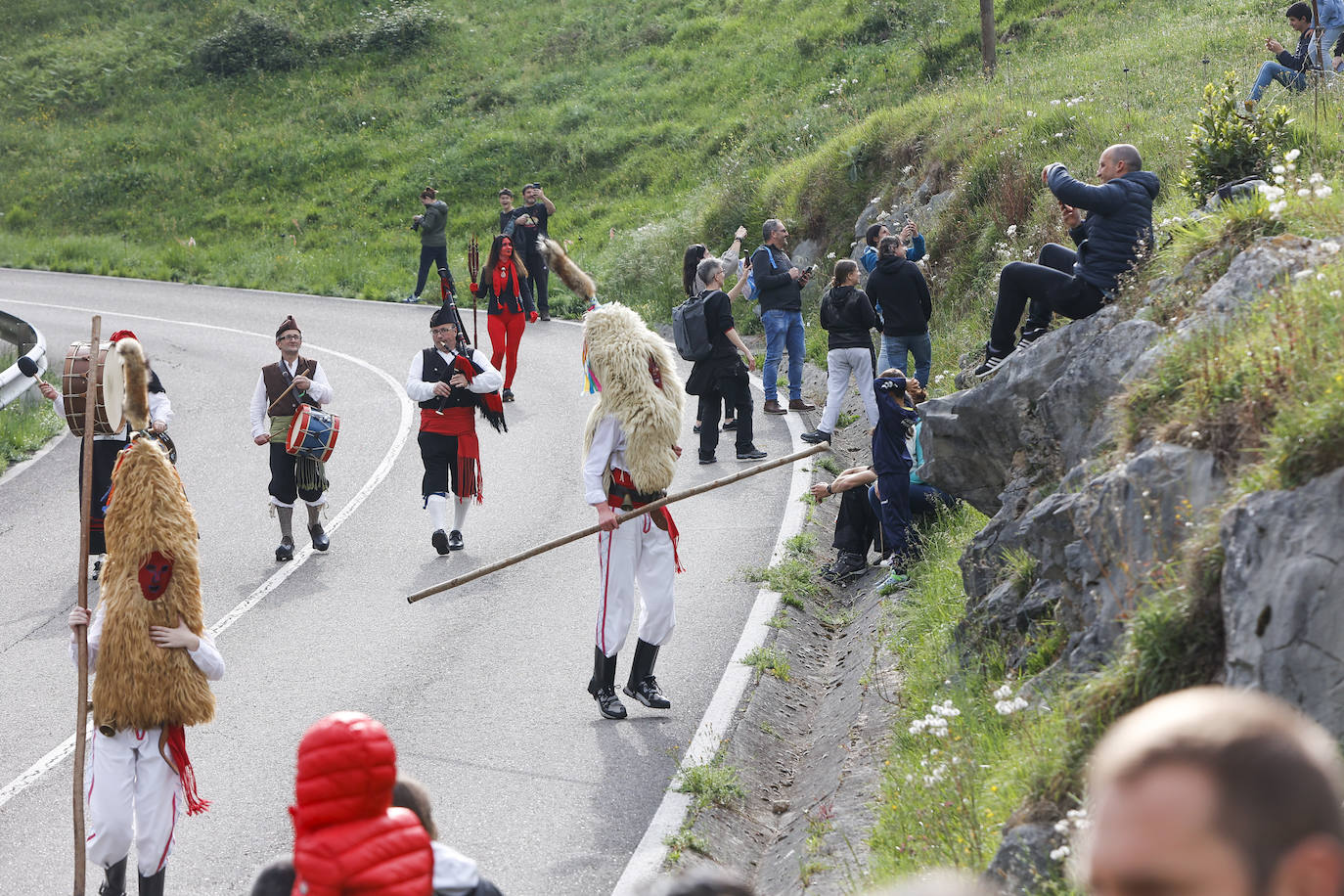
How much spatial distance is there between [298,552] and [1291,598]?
937 cm

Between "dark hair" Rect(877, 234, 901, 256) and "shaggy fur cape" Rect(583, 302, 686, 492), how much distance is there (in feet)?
17.1

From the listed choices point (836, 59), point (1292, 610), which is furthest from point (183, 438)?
point (836, 59)

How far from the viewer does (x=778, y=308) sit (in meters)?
14.8

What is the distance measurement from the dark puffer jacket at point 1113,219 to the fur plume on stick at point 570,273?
358 centimetres

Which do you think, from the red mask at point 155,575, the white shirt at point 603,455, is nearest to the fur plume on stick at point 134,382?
the red mask at point 155,575

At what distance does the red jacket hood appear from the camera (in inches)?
118

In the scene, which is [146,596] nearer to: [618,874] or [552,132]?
[618,874]

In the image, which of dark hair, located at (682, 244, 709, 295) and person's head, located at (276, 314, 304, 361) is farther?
dark hair, located at (682, 244, 709, 295)

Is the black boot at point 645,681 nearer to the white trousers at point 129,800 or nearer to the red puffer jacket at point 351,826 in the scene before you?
the white trousers at point 129,800

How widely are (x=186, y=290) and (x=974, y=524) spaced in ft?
70.0

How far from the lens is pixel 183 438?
1562 cm

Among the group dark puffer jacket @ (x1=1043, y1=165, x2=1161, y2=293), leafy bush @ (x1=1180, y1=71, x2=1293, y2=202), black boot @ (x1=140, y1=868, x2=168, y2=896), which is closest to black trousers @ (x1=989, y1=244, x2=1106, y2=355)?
dark puffer jacket @ (x1=1043, y1=165, x2=1161, y2=293)

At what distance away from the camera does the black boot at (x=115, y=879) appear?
217 inches

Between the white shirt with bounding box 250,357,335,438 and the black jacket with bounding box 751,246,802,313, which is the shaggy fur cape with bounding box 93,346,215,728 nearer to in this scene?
the white shirt with bounding box 250,357,335,438
